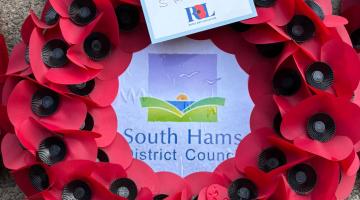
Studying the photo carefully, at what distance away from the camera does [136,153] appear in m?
1.05

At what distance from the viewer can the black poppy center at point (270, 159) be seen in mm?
1006

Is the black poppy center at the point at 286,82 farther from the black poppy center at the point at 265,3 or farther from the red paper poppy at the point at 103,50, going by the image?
the red paper poppy at the point at 103,50

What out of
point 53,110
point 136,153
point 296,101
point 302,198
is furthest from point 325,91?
point 53,110

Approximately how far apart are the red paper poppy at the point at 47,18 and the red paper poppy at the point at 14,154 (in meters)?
0.17

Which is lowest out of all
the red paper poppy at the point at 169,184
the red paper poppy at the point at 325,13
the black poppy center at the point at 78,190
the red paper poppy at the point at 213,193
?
the red paper poppy at the point at 169,184

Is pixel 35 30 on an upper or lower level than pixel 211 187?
upper

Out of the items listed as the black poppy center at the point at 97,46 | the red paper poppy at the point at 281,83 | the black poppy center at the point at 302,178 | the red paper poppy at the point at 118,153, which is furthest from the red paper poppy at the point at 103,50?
the black poppy center at the point at 302,178

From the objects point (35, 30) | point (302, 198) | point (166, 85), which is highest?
point (35, 30)

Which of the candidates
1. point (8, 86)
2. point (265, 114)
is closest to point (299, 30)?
point (265, 114)

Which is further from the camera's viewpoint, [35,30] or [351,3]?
[351,3]

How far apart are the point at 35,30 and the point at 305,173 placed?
45cm

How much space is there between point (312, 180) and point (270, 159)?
68mm

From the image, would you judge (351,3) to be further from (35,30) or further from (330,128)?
(35,30)

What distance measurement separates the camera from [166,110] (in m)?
1.05
